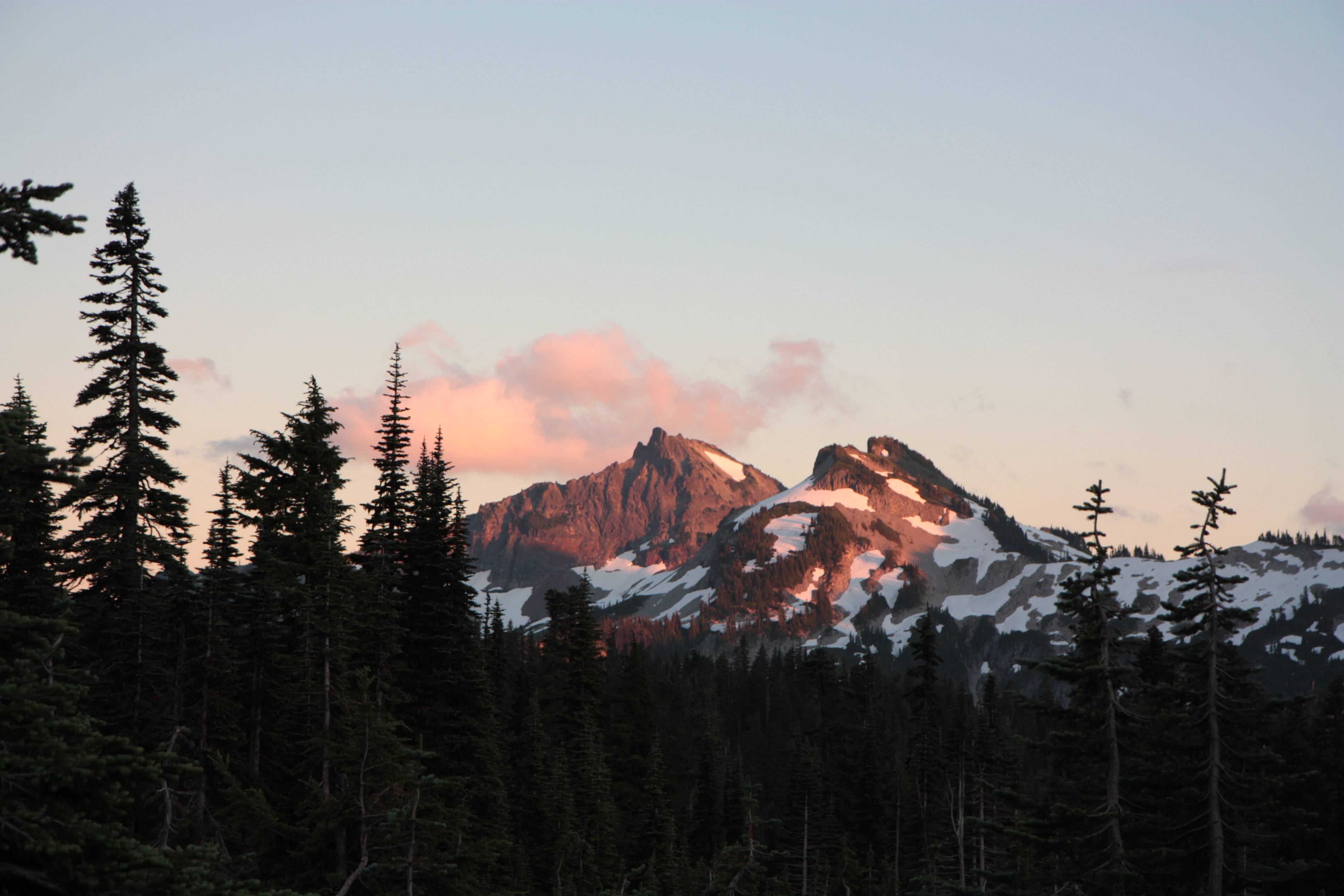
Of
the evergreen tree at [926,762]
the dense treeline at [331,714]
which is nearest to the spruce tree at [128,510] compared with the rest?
the dense treeline at [331,714]

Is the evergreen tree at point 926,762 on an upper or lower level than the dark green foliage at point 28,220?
lower

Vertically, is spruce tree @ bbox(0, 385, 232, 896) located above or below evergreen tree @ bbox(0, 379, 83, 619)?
below

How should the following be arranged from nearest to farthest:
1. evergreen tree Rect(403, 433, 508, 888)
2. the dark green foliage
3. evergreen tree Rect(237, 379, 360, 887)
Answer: the dark green foliage < evergreen tree Rect(237, 379, 360, 887) < evergreen tree Rect(403, 433, 508, 888)

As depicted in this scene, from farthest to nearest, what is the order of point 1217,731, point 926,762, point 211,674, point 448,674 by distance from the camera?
point 926,762 < point 448,674 < point 211,674 < point 1217,731

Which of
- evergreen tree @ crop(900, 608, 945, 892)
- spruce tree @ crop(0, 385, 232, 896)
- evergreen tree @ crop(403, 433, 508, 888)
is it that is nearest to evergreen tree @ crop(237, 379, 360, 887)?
evergreen tree @ crop(403, 433, 508, 888)

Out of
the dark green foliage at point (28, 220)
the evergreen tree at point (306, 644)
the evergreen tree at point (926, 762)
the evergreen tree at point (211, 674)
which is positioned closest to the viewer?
the dark green foliage at point (28, 220)

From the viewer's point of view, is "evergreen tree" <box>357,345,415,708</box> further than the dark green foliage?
Yes

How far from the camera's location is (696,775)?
8012cm

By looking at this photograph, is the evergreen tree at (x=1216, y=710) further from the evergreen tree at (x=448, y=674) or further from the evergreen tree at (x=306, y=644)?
the evergreen tree at (x=448, y=674)

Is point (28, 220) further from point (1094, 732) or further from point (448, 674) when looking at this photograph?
point (448, 674)

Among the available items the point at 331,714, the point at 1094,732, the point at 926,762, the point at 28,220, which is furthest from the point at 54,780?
the point at 926,762

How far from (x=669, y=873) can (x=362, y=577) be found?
26183 mm

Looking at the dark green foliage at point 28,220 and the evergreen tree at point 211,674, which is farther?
the evergreen tree at point 211,674

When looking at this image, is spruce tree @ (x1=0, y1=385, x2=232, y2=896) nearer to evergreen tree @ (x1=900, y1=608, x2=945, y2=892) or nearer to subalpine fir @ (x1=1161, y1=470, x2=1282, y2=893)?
subalpine fir @ (x1=1161, y1=470, x2=1282, y2=893)
